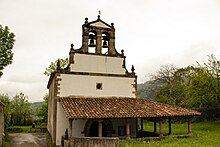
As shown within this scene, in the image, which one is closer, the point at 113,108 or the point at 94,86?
the point at 113,108

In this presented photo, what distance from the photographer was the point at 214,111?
31.9 meters

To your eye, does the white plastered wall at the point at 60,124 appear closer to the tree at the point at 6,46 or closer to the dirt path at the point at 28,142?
the dirt path at the point at 28,142

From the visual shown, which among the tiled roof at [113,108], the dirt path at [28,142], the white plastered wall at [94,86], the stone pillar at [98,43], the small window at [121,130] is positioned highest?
the stone pillar at [98,43]

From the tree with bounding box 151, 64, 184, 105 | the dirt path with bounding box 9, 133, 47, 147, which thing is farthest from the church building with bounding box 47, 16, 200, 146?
the tree with bounding box 151, 64, 184, 105

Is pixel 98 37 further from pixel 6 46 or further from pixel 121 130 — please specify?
pixel 6 46

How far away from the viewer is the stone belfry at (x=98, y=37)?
18.7 metres

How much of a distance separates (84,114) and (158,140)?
537 centimetres

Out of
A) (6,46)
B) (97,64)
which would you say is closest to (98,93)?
(97,64)

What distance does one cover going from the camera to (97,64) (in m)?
18.8

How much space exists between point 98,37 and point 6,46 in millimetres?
10892

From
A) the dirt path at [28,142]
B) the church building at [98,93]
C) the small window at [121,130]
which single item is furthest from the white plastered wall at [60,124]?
the small window at [121,130]

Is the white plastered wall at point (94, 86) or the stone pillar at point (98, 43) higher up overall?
the stone pillar at point (98, 43)

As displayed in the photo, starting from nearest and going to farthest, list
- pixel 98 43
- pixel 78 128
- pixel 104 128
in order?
pixel 78 128 → pixel 104 128 → pixel 98 43

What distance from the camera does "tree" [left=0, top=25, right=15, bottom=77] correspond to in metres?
24.3
